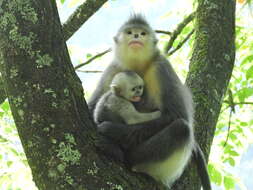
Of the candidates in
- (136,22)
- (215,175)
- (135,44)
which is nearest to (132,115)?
(135,44)

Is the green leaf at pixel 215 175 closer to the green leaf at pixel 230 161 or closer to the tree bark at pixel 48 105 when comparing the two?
the green leaf at pixel 230 161

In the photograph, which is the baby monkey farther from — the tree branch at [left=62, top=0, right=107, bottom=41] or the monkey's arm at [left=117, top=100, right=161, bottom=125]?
the tree branch at [left=62, top=0, right=107, bottom=41]

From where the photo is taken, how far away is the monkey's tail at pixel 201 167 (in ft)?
10.5

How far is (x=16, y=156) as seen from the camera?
15.8 feet

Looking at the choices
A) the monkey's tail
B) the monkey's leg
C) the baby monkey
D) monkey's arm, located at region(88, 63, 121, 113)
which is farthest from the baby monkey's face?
the monkey's tail

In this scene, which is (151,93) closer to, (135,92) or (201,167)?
(135,92)

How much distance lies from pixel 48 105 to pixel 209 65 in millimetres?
1892

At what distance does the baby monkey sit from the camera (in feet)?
10.9

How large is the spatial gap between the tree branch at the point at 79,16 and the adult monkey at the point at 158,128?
646mm

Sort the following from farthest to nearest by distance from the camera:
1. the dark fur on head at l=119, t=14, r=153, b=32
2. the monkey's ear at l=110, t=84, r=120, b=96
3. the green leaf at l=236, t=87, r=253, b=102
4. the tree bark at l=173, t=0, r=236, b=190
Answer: the green leaf at l=236, t=87, r=253, b=102 < the dark fur on head at l=119, t=14, r=153, b=32 < the monkey's ear at l=110, t=84, r=120, b=96 < the tree bark at l=173, t=0, r=236, b=190

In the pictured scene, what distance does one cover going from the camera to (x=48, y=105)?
2248mm

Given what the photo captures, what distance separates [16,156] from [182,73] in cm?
265

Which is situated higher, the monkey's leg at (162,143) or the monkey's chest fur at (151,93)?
the monkey's chest fur at (151,93)

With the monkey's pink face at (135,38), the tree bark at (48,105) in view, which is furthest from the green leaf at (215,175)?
the tree bark at (48,105)
